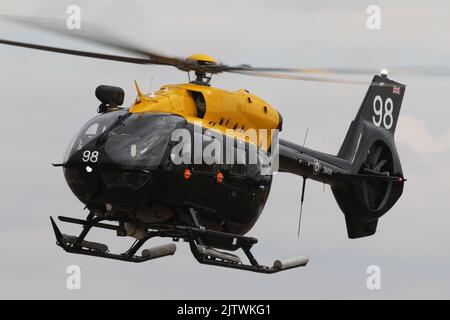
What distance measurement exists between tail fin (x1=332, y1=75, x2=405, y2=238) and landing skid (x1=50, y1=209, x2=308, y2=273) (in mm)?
4903

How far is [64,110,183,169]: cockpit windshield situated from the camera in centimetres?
2333

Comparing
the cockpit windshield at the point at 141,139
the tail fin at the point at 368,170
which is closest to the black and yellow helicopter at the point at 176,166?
the cockpit windshield at the point at 141,139

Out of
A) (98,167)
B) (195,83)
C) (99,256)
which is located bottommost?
(99,256)

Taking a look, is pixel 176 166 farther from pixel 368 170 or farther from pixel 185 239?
pixel 368 170

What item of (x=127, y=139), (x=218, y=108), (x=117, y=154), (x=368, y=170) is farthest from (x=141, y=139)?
(x=368, y=170)

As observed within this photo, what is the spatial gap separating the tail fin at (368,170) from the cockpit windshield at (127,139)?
6.99 metres

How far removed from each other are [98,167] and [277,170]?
5.00 metres

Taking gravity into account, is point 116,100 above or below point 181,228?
above

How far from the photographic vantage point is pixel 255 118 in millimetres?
25750

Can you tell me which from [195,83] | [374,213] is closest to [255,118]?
[195,83]

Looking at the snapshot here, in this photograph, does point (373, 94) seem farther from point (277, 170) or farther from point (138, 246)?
point (138, 246)

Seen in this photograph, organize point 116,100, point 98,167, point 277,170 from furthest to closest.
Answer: point 277,170 < point 116,100 < point 98,167

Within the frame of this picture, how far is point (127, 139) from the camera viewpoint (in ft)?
77.4

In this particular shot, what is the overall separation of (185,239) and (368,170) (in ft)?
24.2
